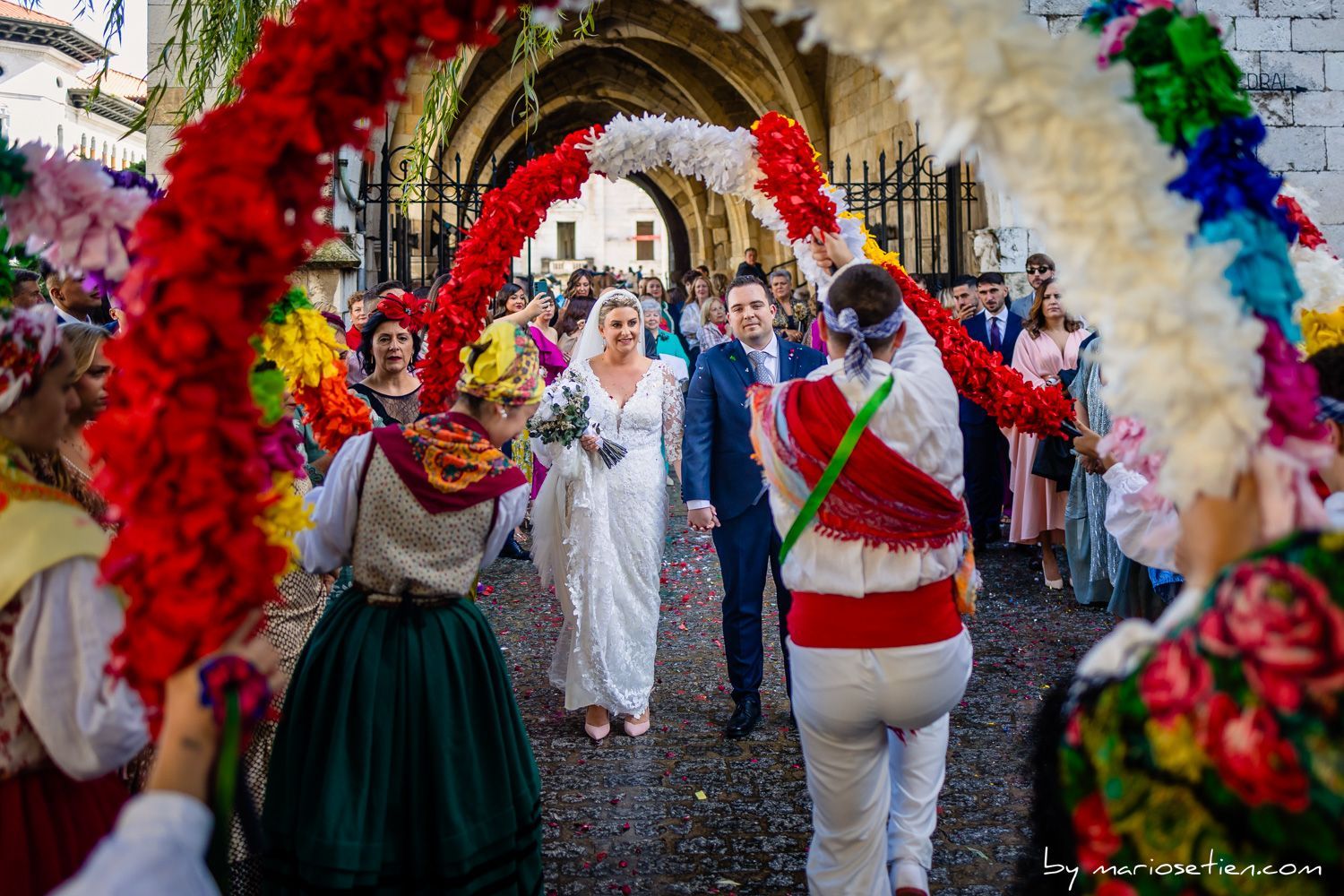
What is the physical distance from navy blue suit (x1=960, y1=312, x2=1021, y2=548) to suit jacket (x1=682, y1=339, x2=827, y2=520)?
412 centimetres

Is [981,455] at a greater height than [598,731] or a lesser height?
greater

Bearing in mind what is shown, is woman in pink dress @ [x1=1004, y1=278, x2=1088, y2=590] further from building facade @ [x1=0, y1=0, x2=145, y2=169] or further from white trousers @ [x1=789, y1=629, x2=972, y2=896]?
building facade @ [x1=0, y1=0, x2=145, y2=169]

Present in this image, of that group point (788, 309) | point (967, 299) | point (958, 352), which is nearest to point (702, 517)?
point (958, 352)

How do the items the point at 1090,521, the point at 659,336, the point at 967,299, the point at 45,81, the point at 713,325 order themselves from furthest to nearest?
1. the point at 45,81
2. the point at 713,325
3. the point at 659,336
4. the point at 967,299
5. the point at 1090,521

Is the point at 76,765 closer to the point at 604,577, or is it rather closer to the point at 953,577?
the point at 953,577

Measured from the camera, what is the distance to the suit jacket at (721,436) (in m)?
5.21

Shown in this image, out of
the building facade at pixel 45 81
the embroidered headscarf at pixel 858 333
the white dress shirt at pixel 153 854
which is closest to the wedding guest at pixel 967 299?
the embroidered headscarf at pixel 858 333

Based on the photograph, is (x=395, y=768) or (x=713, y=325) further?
(x=713, y=325)

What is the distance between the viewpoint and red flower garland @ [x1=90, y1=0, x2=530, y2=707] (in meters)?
1.86

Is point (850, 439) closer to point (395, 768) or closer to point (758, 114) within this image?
point (395, 768)

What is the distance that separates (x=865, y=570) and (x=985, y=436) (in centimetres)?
618

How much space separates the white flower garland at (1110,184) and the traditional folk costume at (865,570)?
4.18 feet

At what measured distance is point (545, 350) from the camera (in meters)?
8.41

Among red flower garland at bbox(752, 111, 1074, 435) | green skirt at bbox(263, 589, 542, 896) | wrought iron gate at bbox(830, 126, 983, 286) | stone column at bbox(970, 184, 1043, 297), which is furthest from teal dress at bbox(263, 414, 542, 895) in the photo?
stone column at bbox(970, 184, 1043, 297)
